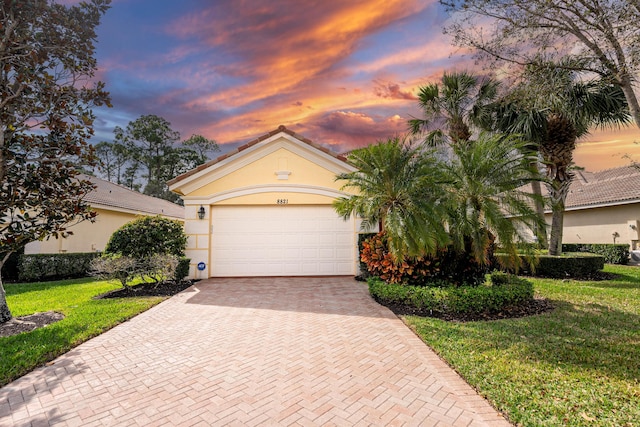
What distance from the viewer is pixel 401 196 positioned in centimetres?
738

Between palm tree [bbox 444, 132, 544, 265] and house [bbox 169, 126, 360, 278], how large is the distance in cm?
471

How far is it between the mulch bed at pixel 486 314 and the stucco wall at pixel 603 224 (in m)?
12.6

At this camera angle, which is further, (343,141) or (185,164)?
(185,164)

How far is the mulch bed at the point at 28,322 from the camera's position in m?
5.67

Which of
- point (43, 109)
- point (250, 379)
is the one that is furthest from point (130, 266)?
point (250, 379)

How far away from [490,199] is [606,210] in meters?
14.7

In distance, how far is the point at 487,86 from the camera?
1220 cm

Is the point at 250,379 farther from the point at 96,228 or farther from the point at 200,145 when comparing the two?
the point at 200,145

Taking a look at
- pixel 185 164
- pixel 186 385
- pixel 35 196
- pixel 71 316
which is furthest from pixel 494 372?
pixel 185 164

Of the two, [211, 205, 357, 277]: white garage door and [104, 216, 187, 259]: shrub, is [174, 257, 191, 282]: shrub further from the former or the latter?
[211, 205, 357, 277]: white garage door

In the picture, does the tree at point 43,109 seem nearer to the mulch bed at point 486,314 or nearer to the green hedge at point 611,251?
the mulch bed at point 486,314

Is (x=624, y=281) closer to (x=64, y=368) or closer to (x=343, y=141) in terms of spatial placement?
(x=343, y=141)

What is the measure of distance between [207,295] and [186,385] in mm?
5262

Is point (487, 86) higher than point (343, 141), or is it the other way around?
point (487, 86)
